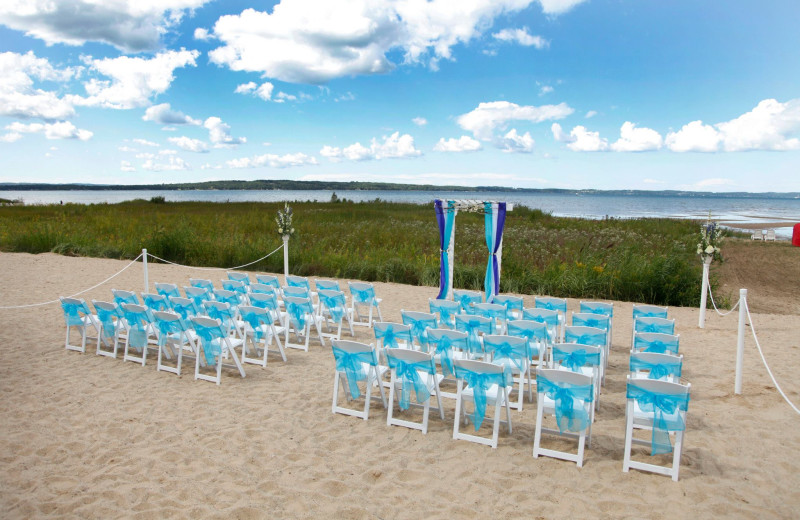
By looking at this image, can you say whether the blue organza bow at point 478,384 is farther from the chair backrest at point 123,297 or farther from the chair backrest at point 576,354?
the chair backrest at point 123,297

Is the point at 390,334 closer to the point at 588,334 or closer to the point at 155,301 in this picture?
the point at 588,334

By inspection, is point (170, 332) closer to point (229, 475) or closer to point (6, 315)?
point (229, 475)

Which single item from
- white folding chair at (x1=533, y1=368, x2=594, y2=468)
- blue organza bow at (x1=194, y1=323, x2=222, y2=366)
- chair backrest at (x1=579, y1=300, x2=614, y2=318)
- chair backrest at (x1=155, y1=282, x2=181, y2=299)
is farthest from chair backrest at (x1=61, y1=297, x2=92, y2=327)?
chair backrest at (x1=579, y1=300, x2=614, y2=318)

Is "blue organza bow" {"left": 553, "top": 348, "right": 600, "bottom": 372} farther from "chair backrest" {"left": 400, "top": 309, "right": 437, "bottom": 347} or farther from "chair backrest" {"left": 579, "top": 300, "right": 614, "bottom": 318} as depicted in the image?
"chair backrest" {"left": 579, "top": 300, "right": 614, "bottom": 318}

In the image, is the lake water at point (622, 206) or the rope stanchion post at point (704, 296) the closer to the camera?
the rope stanchion post at point (704, 296)

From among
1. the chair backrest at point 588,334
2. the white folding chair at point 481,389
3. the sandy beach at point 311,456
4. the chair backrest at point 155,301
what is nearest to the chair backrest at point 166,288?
the chair backrest at point 155,301

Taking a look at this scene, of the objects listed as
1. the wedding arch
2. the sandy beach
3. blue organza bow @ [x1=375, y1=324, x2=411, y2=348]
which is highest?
the wedding arch

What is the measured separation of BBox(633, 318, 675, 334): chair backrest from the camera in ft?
21.8

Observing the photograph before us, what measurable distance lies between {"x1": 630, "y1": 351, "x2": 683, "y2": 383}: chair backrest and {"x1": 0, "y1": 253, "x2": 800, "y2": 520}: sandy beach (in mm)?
706

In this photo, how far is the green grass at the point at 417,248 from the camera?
13.0 m

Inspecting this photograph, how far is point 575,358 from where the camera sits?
5336 mm

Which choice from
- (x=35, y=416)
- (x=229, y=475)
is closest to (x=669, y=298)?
(x=229, y=475)

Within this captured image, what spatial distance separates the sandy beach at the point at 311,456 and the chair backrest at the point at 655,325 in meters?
0.81

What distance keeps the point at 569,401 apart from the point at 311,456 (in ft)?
7.69
